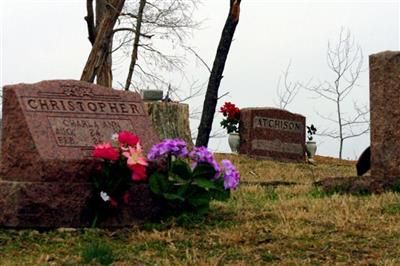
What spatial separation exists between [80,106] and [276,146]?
1004 centimetres

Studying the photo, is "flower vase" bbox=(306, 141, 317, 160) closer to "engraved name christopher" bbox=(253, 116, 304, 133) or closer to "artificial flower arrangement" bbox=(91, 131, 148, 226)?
"engraved name christopher" bbox=(253, 116, 304, 133)

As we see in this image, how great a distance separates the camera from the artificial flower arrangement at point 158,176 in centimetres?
657

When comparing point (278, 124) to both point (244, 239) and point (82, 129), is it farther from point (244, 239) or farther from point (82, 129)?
point (244, 239)

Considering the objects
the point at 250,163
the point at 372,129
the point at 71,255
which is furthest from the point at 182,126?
the point at 71,255

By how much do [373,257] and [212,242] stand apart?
1246 millimetres

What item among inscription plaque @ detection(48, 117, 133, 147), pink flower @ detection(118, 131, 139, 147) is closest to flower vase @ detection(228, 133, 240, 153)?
inscription plaque @ detection(48, 117, 133, 147)

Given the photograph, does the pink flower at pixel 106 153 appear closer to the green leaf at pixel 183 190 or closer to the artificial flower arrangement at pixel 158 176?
the artificial flower arrangement at pixel 158 176

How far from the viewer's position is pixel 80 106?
23.5ft

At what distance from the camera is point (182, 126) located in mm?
13578

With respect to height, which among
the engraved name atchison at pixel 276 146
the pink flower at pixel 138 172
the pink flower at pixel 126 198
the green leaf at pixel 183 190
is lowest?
the pink flower at pixel 126 198

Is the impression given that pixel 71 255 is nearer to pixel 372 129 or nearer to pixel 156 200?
pixel 156 200

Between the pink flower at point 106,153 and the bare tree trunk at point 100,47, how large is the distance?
6924mm

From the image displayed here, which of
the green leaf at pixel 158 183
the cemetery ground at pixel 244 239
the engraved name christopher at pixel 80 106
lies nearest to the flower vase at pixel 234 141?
the cemetery ground at pixel 244 239

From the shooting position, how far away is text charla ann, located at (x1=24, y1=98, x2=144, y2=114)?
695 centimetres
